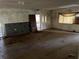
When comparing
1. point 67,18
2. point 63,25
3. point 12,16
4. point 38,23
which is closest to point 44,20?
point 38,23

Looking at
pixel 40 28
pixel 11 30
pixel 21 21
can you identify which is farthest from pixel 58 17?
pixel 11 30

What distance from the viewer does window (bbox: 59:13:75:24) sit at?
11568 millimetres

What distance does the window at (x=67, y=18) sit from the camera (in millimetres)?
11568

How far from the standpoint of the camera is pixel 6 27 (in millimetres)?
9195

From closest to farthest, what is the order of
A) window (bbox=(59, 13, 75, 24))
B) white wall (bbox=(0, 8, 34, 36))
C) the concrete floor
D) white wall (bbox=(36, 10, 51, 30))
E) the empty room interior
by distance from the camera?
the concrete floor → the empty room interior → white wall (bbox=(0, 8, 34, 36)) → window (bbox=(59, 13, 75, 24)) → white wall (bbox=(36, 10, 51, 30))

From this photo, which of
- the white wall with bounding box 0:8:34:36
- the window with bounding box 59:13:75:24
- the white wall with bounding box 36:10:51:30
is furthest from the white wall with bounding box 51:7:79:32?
the white wall with bounding box 0:8:34:36

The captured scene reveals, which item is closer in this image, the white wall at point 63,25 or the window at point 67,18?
the white wall at point 63,25

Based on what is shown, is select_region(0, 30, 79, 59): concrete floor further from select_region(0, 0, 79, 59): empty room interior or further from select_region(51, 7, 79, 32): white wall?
select_region(51, 7, 79, 32): white wall

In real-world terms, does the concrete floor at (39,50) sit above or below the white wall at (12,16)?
below

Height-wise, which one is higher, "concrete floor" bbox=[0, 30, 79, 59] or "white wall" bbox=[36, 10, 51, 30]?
"white wall" bbox=[36, 10, 51, 30]

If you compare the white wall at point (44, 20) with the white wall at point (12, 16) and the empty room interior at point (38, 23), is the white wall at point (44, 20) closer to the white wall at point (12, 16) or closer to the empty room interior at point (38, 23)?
the empty room interior at point (38, 23)

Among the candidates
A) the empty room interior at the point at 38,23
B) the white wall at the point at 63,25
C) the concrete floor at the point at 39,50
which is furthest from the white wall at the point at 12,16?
the white wall at the point at 63,25

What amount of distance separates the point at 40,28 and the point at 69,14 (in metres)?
3.09

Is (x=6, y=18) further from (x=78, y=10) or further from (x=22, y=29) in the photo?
(x=78, y=10)
